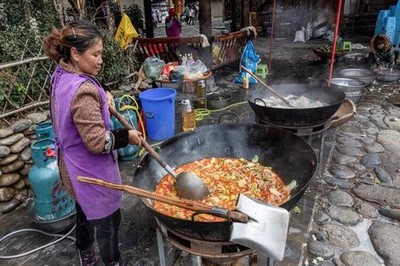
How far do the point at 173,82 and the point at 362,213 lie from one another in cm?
455

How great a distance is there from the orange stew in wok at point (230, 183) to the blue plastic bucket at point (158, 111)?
2472mm

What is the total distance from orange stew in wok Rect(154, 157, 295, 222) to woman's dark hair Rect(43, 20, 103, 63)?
1.36 metres

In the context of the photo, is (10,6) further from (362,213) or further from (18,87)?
(362,213)

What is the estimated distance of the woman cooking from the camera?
6.82 feet

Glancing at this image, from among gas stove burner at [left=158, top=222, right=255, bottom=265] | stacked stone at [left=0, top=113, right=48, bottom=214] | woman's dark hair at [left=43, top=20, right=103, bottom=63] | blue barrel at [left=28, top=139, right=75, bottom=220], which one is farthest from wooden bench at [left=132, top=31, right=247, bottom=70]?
gas stove burner at [left=158, top=222, right=255, bottom=265]

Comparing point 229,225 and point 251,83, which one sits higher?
point 229,225

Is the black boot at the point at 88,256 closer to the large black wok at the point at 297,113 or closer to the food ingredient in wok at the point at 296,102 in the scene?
the large black wok at the point at 297,113

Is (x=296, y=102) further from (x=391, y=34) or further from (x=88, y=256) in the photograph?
(x=391, y=34)

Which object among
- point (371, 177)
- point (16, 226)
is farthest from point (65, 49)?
point (371, 177)

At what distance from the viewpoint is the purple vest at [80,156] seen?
2.13 metres

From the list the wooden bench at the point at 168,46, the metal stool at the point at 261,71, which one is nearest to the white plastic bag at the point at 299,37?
the metal stool at the point at 261,71

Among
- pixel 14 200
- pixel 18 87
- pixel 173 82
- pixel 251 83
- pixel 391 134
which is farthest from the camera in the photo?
pixel 251 83

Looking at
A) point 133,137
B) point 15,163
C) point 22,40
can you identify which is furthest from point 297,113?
point 22,40

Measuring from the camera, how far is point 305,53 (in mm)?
12820
